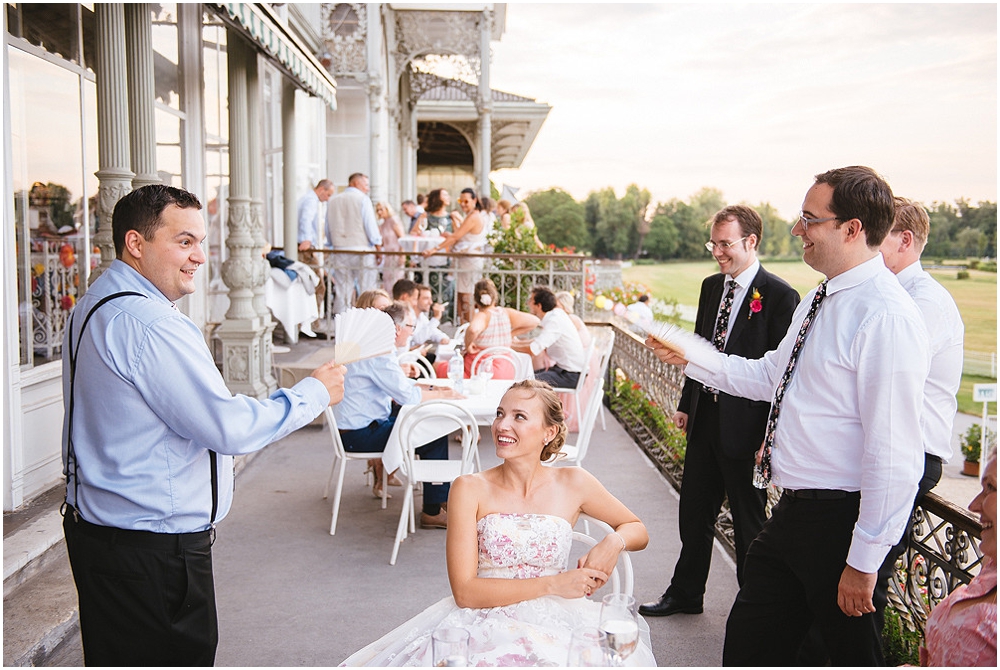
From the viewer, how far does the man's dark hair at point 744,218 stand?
11.0 feet

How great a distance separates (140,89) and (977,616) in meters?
4.64

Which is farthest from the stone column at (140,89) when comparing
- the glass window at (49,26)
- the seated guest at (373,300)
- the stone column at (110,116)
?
the seated guest at (373,300)

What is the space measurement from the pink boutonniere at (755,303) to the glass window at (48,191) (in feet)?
12.3

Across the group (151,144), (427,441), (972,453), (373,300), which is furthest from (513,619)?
(972,453)

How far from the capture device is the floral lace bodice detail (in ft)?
8.13

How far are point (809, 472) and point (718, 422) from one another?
1122 millimetres

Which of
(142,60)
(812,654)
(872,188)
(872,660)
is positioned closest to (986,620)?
(872,660)

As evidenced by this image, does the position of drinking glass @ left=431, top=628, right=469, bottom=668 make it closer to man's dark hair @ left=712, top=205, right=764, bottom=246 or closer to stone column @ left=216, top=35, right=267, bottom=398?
man's dark hair @ left=712, top=205, right=764, bottom=246

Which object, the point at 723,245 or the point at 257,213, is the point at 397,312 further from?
the point at 723,245

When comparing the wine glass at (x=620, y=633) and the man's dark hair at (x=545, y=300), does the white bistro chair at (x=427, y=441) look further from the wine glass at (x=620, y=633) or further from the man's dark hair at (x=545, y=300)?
the wine glass at (x=620, y=633)

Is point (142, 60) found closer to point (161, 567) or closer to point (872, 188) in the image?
point (161, 567)

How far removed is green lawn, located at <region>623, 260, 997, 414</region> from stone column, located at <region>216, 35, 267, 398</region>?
20683 millimetres

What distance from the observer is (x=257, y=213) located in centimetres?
694

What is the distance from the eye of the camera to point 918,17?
6.75 meters
